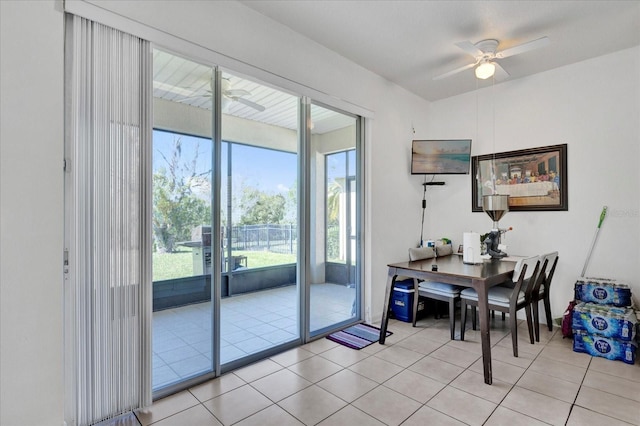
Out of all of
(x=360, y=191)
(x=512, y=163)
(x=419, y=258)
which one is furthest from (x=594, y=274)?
(x=360, y=191)

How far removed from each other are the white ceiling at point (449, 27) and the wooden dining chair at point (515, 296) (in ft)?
7.01

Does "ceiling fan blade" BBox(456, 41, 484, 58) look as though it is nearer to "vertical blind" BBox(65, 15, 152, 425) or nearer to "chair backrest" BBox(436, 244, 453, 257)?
"chair backrest" BBox(436, 244, 453, 257)

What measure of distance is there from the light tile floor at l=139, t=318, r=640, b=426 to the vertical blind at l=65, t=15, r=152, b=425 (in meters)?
0.36

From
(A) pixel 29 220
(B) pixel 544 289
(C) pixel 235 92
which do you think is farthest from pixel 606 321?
(A) pixel 29 220

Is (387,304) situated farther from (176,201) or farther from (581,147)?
(581,147)

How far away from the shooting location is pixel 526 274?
3072mm

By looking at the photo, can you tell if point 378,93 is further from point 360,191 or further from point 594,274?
point 594,274

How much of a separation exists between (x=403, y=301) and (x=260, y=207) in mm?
2095

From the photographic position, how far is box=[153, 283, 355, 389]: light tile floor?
235 centimetres

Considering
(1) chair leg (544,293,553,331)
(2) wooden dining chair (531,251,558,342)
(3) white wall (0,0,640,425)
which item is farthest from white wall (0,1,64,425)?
(1) chair leg (544,293,553,331)

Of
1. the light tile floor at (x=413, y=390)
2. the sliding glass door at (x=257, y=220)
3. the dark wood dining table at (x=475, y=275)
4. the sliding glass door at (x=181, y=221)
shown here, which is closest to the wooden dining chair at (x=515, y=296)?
the dark wood dining table at (x=475, y=275)

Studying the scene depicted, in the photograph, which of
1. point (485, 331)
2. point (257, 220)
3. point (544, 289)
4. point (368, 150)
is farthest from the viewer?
point (368, 150)

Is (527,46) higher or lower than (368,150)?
higher

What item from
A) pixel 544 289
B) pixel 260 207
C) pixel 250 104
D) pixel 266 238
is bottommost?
pixel 544 289
